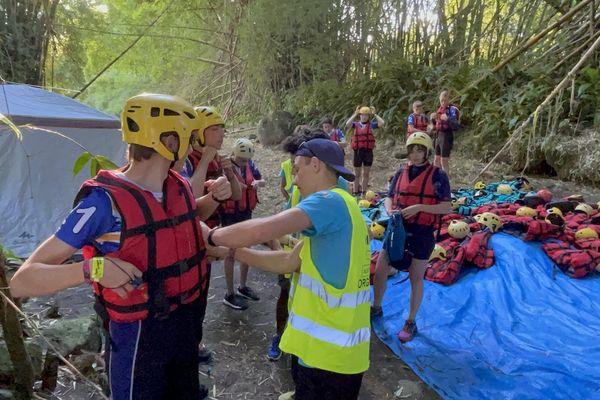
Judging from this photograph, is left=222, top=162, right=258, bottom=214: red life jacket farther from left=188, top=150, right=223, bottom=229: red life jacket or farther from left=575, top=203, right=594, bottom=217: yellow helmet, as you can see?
left=575, top=203, right=594, bottom=217: yellow helmet

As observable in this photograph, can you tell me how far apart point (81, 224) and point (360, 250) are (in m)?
1.13

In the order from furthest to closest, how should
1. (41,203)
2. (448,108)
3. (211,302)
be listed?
(448,108)
(41,203)
(211,302)

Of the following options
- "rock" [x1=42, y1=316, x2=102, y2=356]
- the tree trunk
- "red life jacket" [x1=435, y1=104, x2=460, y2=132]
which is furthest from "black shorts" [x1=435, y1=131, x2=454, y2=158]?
the tree trunk

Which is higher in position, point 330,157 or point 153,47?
point 153,47

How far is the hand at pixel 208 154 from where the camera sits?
299 centimetres

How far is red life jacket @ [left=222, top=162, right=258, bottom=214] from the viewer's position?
14.5ft

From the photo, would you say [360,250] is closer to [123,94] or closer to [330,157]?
[330,157]

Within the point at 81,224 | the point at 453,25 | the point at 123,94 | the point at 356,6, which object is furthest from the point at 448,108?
the point at 123,94

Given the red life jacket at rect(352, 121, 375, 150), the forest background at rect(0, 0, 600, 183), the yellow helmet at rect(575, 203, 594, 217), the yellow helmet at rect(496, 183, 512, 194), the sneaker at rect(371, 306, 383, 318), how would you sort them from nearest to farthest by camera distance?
the sneaker at rect(371, 306, 383, 318) < the yellow helmet at rect(575, 203, 594, 217) < the yellow helmet at rect(496, 183, 512, 194) < the forest background at rect(0, 0, 600, 183) < the red life jacket at rect(352, 121, 375, 150)

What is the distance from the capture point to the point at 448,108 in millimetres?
9008

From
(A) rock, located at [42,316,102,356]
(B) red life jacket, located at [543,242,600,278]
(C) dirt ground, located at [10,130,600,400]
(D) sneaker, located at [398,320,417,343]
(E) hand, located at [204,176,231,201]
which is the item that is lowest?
(C) dirt ground, located at [10,130,600,400]

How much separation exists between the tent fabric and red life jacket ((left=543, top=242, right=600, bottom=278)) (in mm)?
5851

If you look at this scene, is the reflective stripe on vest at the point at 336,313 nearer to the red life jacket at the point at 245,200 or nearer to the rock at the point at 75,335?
the rock at the point at 75,335

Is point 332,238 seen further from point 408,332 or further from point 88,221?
point 408,332
